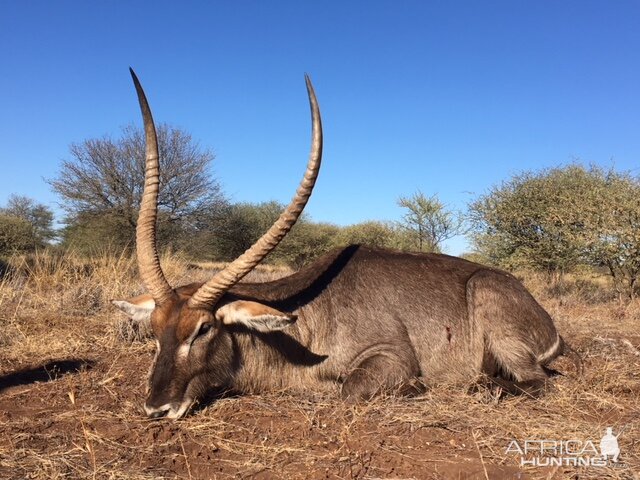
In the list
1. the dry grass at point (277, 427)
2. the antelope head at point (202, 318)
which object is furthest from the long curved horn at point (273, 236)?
the dry grass at point (277, 427)

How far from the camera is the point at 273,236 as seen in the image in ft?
13.8

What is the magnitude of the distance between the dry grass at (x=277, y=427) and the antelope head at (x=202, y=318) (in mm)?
226

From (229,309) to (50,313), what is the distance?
436 centimetres

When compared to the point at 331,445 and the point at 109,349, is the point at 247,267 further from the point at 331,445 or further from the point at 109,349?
the point at 109,349

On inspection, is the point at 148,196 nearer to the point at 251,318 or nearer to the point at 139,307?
the point at 139,307

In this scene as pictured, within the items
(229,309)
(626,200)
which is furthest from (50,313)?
(626,200)

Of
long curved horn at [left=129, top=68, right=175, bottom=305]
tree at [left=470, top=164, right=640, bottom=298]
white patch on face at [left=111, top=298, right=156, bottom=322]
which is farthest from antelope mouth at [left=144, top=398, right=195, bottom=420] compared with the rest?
tree at [left=470, top=164, right=640, bottom=298]

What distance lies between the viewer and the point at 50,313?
726cm

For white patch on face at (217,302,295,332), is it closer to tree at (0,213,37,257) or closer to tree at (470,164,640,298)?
tree at (470,164,640,298)

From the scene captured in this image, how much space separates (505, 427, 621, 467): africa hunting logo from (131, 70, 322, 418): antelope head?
1.82 meters

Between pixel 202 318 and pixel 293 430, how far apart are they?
112 centimetres

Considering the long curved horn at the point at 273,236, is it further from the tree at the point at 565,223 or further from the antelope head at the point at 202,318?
the tree at the point at 565,223

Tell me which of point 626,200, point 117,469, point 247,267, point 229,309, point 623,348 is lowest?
point 117,469

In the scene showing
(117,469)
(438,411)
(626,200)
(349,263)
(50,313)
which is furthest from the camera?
(626,200)
